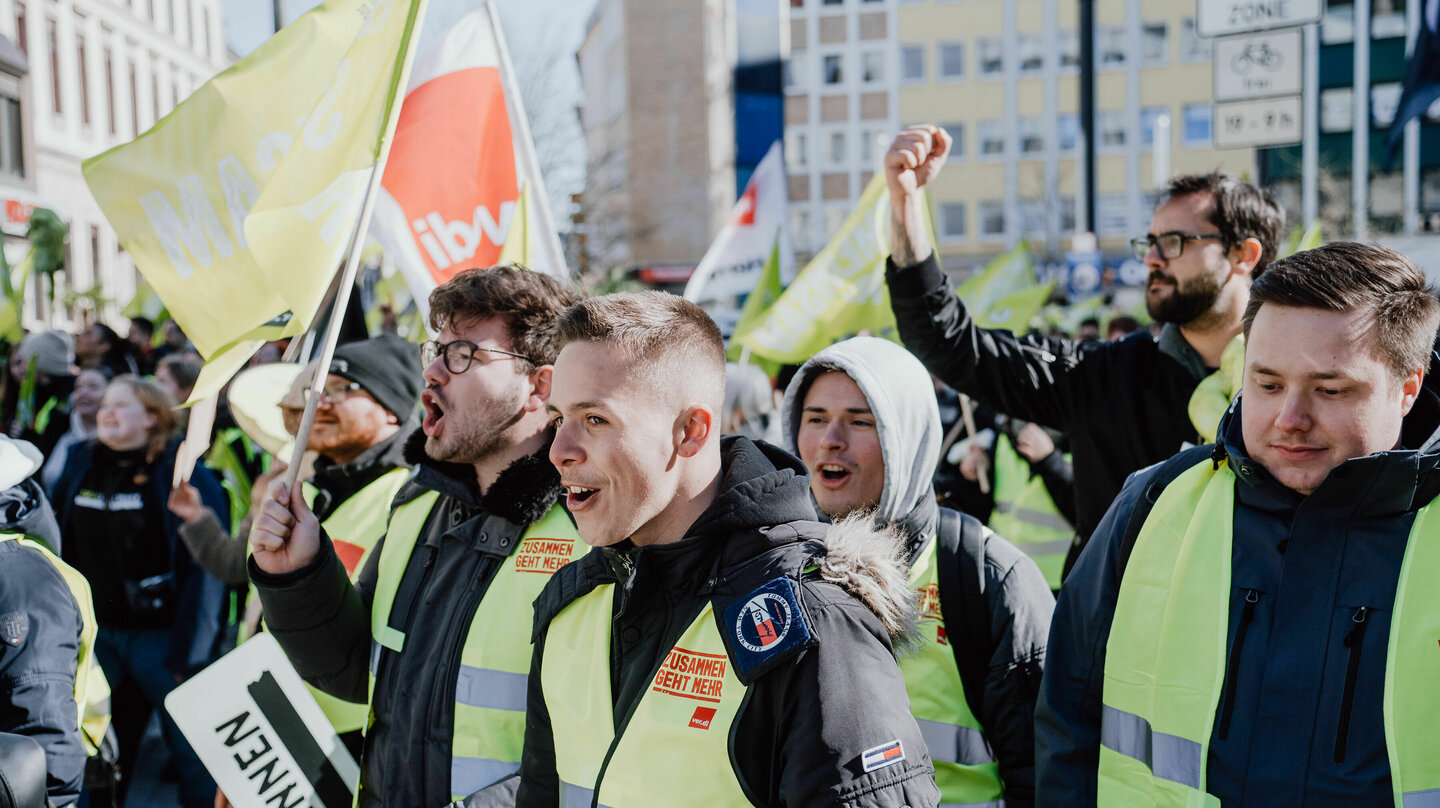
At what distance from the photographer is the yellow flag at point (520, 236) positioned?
14.6 feet

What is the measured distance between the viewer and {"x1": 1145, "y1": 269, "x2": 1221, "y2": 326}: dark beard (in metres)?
3.83

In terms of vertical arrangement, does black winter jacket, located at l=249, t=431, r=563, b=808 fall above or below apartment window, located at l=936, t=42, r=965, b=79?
below

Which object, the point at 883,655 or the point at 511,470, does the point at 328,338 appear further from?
the point at 883,655

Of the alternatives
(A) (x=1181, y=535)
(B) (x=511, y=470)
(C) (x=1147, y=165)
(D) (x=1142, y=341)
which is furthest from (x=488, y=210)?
(C) (x=1147, y=165)

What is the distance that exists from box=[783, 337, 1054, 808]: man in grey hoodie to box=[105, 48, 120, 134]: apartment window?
38.8m

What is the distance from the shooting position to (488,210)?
462cm

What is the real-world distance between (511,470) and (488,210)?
6.53ft

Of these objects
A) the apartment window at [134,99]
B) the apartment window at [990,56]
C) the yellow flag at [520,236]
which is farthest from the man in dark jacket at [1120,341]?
the apartment window at [990,56]

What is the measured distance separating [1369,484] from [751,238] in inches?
315

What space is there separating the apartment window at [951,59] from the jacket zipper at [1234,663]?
5219 centimetres

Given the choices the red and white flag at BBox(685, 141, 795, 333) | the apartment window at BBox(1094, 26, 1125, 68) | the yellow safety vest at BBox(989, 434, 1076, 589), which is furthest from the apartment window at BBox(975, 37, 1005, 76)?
the yellow safety vest at BBox(989, 434, 1076, 589)

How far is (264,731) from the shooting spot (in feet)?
9.23

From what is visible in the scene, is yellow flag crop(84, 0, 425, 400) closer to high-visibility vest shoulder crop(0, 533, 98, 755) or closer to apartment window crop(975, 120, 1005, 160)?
high-visibility vest shoulder crop(0, 533, 98, 755)

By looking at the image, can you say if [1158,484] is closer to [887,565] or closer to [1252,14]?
[887,565]
